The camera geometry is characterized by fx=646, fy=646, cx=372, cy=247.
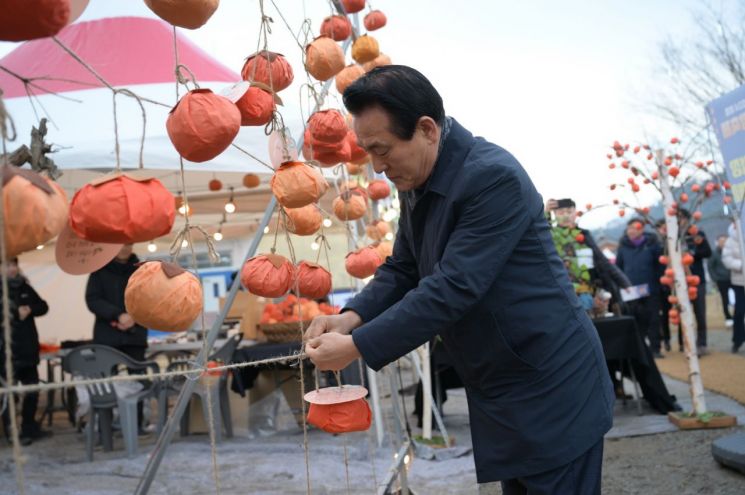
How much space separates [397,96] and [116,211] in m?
0.65

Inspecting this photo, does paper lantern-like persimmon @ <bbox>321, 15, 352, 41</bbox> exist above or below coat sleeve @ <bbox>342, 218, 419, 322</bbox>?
Answer: above

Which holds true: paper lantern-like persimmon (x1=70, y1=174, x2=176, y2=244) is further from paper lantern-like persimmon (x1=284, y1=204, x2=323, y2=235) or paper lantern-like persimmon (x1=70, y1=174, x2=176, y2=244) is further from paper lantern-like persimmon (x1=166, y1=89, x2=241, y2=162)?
paper lantern-like persimmon (x1=284, y1=204, x2=323, y2=235)

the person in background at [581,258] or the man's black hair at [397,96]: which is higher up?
the man's black hair at [397,96]

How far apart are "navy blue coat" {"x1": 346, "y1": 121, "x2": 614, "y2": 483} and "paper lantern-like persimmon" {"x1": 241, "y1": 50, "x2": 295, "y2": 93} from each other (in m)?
0.67

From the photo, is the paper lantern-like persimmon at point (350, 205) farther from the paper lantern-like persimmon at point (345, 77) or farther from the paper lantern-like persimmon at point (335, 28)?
the paper lantern-like persimmon at point (335, 28)

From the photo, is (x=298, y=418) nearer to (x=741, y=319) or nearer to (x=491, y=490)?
(x=491, y=490)

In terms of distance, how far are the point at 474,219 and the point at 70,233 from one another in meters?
0.85

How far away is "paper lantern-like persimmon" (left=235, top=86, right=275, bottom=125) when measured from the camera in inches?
66.7

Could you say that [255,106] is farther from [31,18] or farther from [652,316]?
[652,316]

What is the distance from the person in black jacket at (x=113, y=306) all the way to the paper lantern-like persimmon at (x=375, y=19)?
2.77 m

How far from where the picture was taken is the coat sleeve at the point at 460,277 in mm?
1359

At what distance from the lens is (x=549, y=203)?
4660mm

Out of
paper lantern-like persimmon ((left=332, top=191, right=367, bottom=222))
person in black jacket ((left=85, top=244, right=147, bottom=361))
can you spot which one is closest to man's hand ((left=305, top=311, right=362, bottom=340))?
paper lantern-like persimmon ((left=332, top=191, right=367, bottom=222))

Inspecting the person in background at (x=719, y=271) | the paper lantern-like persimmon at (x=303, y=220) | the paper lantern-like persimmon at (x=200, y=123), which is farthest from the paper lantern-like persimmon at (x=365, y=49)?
the person in background at (x=719, y=271)
